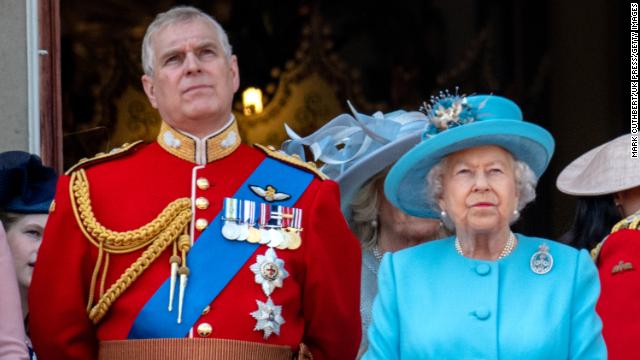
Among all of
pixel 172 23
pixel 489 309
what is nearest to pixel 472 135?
pixel 489 309

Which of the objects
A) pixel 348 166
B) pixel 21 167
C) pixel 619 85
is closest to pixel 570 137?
pixel 619 85

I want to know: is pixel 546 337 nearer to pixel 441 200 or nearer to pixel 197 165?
pixel 441 200

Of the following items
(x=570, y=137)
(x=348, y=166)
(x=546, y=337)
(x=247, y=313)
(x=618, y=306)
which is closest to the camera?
(x=546, y=337)

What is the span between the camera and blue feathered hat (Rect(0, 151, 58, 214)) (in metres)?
5.55

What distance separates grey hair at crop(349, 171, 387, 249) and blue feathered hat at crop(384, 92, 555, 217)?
1102 millimetres

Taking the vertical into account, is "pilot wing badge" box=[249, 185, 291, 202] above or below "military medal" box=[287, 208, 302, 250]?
above

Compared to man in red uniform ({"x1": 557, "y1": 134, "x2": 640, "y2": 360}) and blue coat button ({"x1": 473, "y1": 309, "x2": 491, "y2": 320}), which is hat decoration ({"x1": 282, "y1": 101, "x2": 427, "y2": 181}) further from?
blue coat button ({"x1": 473, "y1": 309, "x2": 491, "y2": 320})

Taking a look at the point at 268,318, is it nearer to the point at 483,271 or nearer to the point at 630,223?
the point at 483,271

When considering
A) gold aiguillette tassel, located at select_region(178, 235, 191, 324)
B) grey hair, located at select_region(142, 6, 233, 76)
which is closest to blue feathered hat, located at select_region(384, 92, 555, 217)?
gold aiguillette tassel, located at select_region(178, 235, 191, 324)

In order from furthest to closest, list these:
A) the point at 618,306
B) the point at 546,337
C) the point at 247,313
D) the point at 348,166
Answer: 1. the point at 348,166
2. the point at 618,306
3. the point at 247,313
4. the point at 546,337

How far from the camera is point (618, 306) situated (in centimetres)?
537

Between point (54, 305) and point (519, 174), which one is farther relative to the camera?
point (54, 305)

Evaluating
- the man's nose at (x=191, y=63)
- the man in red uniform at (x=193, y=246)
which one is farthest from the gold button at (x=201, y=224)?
the man's nose at (x=191, y=63)

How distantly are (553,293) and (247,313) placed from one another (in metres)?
0.94
